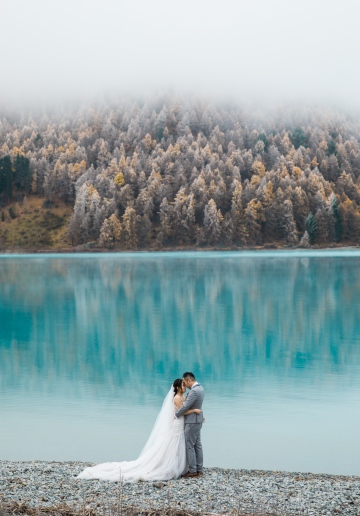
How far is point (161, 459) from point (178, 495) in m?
1.32

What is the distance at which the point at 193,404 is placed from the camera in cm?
1102

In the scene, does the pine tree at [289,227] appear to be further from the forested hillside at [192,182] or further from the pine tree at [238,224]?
the pine tree at [238,224]

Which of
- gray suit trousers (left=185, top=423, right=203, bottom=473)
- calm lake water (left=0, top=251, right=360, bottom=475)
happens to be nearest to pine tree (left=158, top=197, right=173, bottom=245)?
calm lake water (left=0, top=251, right=360, bottom=475)

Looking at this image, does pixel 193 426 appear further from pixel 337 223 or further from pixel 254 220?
pixel 337 223

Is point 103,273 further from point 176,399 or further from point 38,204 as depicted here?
point 38,204

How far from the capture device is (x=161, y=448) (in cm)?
1092

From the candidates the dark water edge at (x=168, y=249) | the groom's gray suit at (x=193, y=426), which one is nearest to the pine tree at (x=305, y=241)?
the dark water edge at (x=168, y=249)

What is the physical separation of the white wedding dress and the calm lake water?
2119 millimetres

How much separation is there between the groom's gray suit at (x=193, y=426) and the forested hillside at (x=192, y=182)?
132m

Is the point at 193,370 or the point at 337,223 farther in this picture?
the point at 337,223

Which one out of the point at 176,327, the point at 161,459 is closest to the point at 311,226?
the point at 176,327

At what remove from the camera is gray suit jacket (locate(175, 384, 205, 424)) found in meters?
10.9

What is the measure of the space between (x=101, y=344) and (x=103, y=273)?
156 feet

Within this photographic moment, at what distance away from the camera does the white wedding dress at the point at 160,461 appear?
10.6 meters
